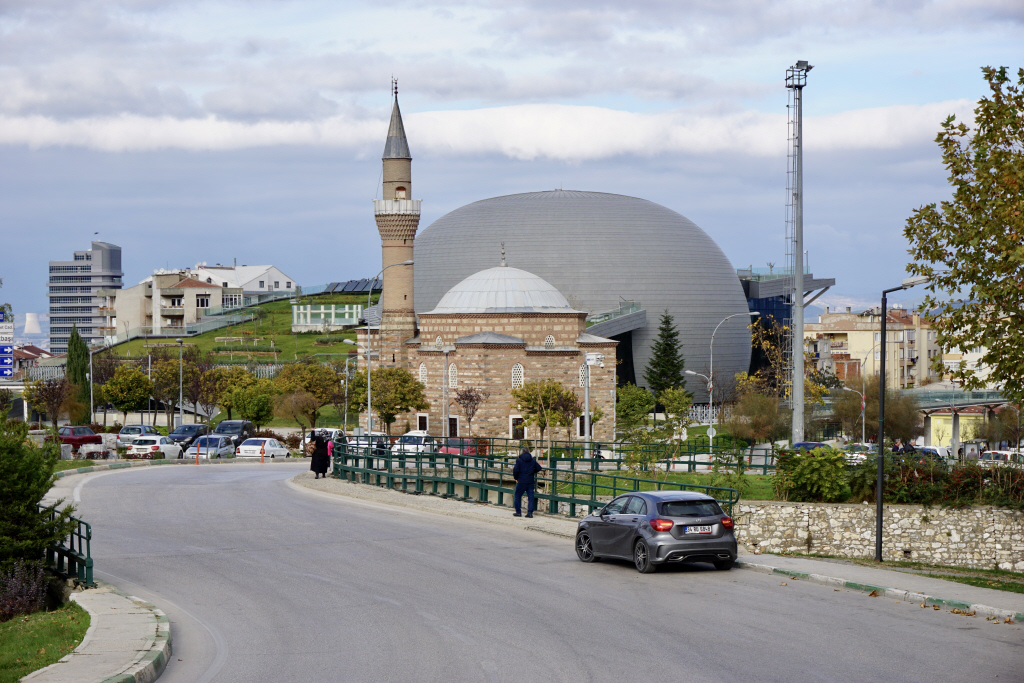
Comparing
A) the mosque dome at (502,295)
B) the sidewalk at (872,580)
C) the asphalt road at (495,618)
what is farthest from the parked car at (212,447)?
the sidewalk at (872,580)

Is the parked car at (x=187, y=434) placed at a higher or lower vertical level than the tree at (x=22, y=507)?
lower

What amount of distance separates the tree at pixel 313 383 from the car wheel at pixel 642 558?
Answer: 5823 centimetres

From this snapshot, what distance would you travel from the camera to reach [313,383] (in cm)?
7525

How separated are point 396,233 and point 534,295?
429 inches

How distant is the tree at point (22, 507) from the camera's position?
53.8 feet

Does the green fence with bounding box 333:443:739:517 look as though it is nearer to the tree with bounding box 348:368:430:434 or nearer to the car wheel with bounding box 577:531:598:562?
the car wheel with bounding box 577:531:598:562

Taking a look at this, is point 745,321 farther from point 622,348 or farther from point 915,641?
point 915,641

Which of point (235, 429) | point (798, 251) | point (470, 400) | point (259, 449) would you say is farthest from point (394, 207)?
point (798, 251)

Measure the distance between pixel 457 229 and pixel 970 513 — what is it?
92596 millimetres

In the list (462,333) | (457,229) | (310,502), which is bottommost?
(310,502)

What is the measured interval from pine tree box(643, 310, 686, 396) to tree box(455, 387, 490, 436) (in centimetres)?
3218

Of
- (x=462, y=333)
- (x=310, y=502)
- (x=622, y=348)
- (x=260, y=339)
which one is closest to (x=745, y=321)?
(x=622, y=348)

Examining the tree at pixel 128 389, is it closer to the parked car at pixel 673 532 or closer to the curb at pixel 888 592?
the parked car at pixel 673 532

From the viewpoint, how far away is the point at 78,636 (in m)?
12.9
